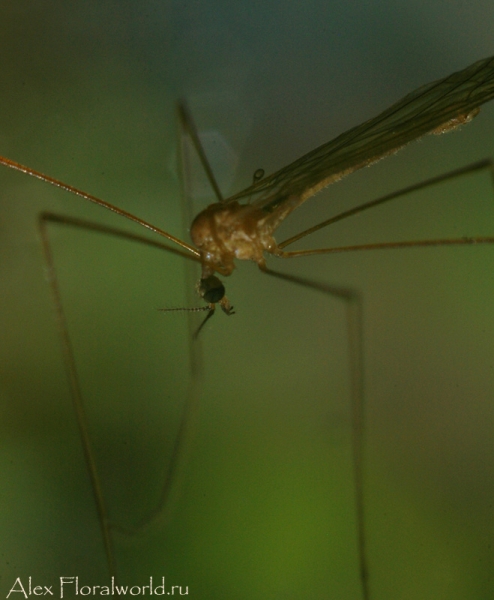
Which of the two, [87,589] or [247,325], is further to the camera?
[247,325]

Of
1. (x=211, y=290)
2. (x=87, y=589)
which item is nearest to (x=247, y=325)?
(x=211, y=290)

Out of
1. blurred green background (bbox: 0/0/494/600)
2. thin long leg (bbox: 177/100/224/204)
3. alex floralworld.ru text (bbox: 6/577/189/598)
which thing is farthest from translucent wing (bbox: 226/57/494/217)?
alex floralworld.ru text (bbox: 6/577/189/598)

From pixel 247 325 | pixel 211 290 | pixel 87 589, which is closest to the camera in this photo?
pixel 87 589

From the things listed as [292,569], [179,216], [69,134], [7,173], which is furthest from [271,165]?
[292,569]

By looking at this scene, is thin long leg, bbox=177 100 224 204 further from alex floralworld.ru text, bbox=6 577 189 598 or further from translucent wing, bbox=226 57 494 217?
alex floralworld.ru text, bbox=6 577 189 598

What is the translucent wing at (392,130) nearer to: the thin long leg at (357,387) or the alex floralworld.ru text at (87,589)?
the thin long leg at (357,387)

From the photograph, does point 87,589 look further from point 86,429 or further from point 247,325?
→ point 247,325
